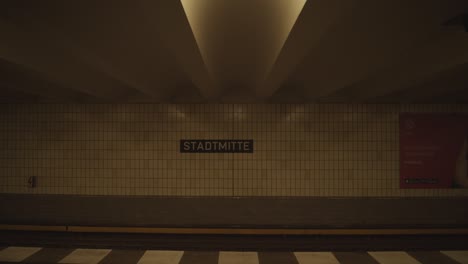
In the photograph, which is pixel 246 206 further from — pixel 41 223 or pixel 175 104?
pixel 41 223

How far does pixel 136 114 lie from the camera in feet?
13.2

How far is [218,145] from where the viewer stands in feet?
13.0

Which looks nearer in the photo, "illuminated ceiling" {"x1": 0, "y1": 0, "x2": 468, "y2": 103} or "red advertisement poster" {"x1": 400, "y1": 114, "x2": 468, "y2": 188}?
"illuminated ceiling" {"x1": 0, "y1": 0, "x2": 468, "y2": 103}

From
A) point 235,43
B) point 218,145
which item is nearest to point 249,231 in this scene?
point 218,145

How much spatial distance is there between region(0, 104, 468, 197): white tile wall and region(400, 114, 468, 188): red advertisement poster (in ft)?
0.39

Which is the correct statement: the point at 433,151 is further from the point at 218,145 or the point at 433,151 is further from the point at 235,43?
the point at 235,43

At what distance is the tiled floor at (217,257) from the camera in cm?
326

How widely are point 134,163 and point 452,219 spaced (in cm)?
513

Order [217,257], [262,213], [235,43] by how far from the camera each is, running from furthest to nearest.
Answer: [262,213] < [217,257] < [235,43]

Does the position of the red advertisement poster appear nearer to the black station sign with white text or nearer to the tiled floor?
the tiled floor

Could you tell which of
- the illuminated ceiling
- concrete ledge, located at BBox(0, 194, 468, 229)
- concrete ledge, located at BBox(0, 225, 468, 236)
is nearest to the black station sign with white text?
concrete ledge, located at BBox(0, 194, 468, 229)

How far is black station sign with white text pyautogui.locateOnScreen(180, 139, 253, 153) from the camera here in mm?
3955

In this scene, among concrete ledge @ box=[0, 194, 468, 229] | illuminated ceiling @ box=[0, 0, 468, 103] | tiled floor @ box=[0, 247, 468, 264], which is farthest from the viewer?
concrete ledge @ box=[0, 194, 468, 229]

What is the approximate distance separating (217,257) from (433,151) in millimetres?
3723
